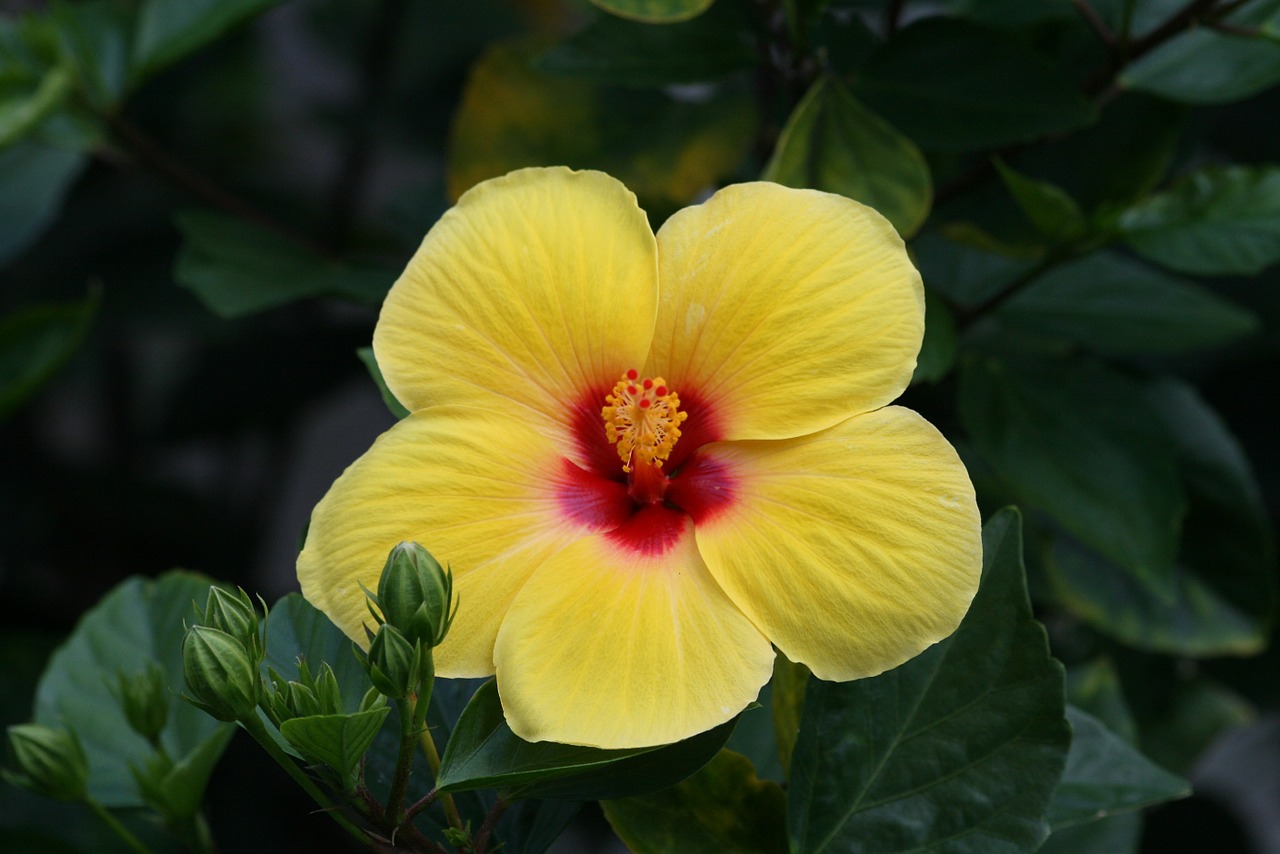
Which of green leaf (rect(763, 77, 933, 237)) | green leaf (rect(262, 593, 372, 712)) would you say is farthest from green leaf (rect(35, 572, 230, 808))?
green leaf (rect(763, 77, 933, 237))

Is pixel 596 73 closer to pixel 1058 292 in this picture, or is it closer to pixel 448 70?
pixel 1058 292

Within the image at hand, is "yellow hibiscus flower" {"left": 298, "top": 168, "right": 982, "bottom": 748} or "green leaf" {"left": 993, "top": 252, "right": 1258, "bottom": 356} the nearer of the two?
"yellow hibiscus flower" {"left": 298, "top": 168, "right": 982, "bottom": 748}

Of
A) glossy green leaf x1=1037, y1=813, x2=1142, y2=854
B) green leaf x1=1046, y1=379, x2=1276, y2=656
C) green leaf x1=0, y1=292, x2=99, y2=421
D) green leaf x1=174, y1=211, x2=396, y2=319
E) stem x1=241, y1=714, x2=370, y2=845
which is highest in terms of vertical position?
stem x1=241, y1=714, x2=370, y2=845

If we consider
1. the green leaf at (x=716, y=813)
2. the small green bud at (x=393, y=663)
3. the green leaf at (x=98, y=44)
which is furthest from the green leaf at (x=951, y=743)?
the green leaf at (x=98, y=44)

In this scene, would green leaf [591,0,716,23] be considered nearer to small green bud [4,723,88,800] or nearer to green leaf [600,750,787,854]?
green leaf [600,750,787,854]

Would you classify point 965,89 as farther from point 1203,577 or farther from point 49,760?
point 49,760

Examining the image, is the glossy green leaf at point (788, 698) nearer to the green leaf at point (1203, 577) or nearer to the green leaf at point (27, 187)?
the green leaf at point (1203, 577)

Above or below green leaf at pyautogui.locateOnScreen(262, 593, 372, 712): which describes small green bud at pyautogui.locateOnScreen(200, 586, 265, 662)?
above
